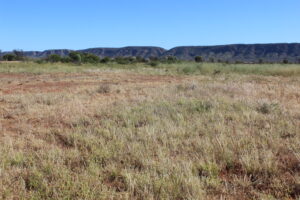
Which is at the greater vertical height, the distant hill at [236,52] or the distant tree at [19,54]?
the distant hill at [236,52]

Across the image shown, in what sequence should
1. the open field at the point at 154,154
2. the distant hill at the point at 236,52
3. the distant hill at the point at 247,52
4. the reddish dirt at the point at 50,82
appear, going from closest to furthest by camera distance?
the open field at the point at 154,154, the reddish dirt at the point at 50,82, the distant hill at the point at 236,52, the distant hill at the point at 247,52

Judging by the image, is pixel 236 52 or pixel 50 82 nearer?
pixel 50 82

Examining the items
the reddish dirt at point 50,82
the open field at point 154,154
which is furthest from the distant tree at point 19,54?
the open field at point 154,154

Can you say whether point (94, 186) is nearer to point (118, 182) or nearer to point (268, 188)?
point (118, 182)

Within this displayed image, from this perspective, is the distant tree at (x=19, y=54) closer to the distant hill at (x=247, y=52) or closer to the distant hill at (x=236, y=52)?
the distant hill at (x=236, y=52)

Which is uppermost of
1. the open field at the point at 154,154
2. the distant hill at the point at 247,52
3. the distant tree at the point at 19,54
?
the distant hill at the point at 247,52

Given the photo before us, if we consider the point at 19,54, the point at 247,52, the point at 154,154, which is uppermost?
the point at 247,52

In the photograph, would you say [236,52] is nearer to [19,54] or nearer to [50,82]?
[19,54]

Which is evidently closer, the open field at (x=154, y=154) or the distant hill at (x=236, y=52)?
the open field at (x=154, y=154)

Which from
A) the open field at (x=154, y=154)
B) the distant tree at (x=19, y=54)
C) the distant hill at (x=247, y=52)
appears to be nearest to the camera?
the open field at (x=154, y=154)

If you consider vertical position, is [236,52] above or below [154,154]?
above

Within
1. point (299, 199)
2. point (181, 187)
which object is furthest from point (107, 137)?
point (299, 199)

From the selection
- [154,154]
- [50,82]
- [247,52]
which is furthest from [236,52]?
[154,154]

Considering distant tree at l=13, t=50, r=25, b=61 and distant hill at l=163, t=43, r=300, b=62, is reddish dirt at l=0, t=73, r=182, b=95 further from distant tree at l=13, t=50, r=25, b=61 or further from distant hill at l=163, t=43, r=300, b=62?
distant hill at l=163, t=43, r=300, b=62
